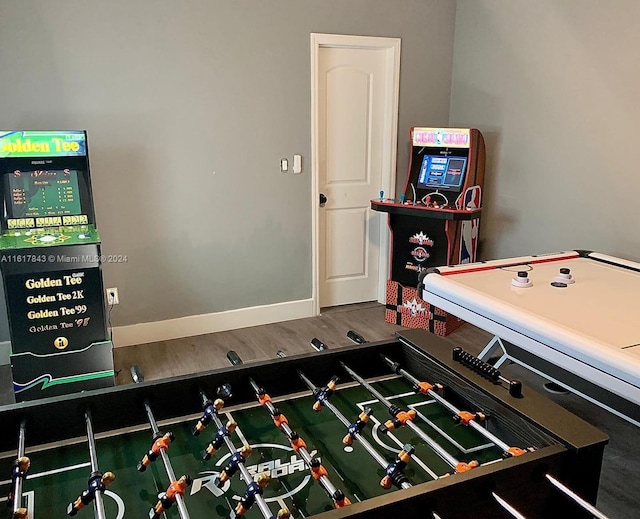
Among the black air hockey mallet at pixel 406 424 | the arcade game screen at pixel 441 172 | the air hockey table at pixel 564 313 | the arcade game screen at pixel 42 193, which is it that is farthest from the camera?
the arcade game screen at pixel 441 172

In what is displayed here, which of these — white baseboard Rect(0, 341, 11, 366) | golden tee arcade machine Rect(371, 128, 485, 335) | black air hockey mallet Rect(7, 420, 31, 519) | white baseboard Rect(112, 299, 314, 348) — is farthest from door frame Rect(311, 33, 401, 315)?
black air hockey mallet Rect(7, 420, 31, 519)

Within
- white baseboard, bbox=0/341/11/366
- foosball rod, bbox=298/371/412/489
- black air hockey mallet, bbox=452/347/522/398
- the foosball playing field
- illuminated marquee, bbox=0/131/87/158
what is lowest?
white baseboard, bbox=0/341/11/366

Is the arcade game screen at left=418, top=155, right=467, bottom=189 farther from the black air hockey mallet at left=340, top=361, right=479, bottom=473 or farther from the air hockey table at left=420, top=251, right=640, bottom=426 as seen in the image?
the black air hockey mallet at left=340, top=361, right=479, bottom=473

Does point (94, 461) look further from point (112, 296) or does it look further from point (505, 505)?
point (112, 296)

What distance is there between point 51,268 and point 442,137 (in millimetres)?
2698

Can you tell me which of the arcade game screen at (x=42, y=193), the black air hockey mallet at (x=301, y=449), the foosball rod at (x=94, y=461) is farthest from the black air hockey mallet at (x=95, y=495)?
the arcade game screen at (x=42, y=193)

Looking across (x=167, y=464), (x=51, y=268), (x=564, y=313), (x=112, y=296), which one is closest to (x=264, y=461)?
(x=167, y=464)

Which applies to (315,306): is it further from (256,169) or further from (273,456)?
(273,456)

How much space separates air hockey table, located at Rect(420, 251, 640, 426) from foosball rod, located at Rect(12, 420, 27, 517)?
165 centimetres

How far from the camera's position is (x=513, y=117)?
13.4ft

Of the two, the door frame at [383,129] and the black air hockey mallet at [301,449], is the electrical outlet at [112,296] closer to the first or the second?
the door frame at [383,129]

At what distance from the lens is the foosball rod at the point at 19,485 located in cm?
98

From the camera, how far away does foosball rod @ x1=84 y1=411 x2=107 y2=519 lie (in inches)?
38.7

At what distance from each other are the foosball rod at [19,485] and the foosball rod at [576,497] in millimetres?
939
